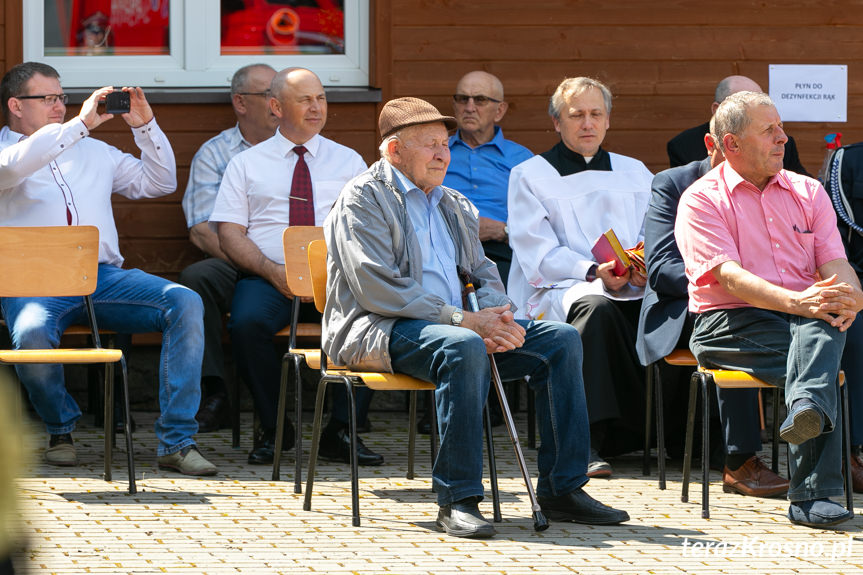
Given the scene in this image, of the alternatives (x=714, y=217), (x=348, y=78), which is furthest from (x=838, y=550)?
(x=348, y=78)

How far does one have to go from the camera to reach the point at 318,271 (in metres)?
4.28

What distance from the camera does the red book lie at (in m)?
5.04

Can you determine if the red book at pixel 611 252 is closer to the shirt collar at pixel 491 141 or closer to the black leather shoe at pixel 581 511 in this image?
the shirt collar at pixel 491 141

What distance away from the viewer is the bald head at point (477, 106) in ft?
20.4

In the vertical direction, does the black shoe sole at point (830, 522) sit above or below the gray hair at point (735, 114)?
below

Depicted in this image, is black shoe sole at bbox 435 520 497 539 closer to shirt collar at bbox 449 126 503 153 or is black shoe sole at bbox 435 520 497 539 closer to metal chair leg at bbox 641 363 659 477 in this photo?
metal chair leg at bbox 641 363 659 477

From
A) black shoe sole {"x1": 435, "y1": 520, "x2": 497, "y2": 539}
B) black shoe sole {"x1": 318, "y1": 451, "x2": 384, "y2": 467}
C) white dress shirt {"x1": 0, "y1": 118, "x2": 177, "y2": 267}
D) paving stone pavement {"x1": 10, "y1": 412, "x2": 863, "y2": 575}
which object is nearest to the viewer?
paving stone pavement {"x1": 10, "y1": 412, "x2": 863, "y2": 575}

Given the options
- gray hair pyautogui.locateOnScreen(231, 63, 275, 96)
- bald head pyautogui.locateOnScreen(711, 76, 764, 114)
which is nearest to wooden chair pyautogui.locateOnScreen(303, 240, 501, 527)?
gray hair pyautogui.locateOnScreen(231, 63, 275, 96)

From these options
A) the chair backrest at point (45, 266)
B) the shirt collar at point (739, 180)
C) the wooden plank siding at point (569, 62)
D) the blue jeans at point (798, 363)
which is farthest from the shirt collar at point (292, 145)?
the blue jeans at point (798, 363)

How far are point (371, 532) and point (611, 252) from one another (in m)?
1.84

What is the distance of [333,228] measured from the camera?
4.03 m

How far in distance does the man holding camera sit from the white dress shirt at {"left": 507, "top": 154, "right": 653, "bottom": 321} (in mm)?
1464

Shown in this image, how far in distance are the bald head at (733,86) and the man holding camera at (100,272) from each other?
2.72m

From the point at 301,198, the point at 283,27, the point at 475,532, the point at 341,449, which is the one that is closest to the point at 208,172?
the point at 301,198
